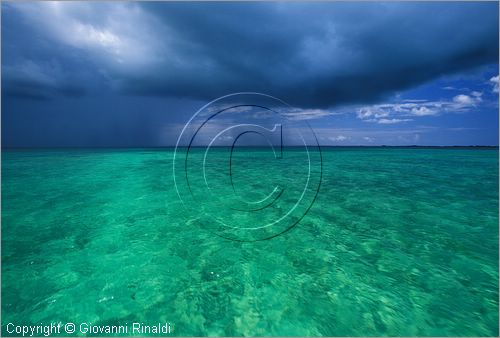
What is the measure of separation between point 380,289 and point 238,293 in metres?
3.34

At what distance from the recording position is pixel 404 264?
22.2ft

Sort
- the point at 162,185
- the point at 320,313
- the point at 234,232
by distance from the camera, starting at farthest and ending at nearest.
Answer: the point at 162,185 < the point at 234,232 < the point at 320,313

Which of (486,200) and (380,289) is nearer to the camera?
(380,289)

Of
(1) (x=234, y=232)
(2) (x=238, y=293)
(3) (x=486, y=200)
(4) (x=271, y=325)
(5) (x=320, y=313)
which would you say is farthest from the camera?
(3) (x=486, y=200)

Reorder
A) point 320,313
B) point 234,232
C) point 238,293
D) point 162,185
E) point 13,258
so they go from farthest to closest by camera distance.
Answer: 1. point 162,185
2. point 234,232
3. point 13,258
4. point 238,293
5. point 320,313

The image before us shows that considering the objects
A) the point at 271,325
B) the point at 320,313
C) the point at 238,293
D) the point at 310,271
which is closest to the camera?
the point at 271,325

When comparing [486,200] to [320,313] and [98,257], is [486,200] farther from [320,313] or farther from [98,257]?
[98,257]

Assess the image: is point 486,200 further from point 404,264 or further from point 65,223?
point 65,223

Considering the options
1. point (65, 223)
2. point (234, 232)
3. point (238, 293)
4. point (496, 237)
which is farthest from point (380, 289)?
point (65, 223)

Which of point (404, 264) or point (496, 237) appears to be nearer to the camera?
point (404, 264)

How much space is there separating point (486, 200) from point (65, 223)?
21959 mm

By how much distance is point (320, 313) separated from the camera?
498cm

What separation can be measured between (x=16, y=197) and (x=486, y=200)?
28.0 metres

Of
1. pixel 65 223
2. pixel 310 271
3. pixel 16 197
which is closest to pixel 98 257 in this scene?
pixel 65 223
